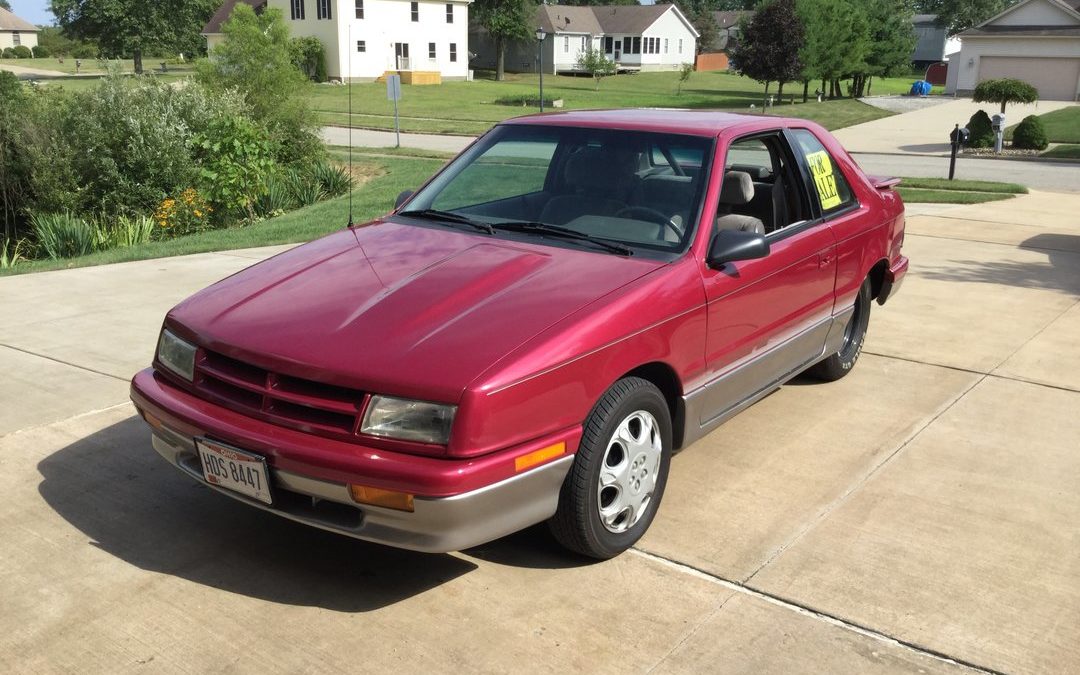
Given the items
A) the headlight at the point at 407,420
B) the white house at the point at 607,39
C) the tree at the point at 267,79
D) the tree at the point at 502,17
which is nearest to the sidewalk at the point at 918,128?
the tree at the point at 267,79

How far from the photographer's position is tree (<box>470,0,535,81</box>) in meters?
68.0

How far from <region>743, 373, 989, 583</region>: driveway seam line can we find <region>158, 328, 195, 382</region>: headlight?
2.30 m

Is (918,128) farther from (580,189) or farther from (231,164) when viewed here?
(580,189)

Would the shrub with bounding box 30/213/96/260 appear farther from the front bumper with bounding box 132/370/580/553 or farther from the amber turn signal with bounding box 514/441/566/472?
the amber turn signal with bounding box 514/441/566/472

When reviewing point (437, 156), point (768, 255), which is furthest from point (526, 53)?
point (768, 255)

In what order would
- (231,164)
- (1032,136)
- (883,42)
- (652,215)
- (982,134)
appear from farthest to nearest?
(883,42) < (982,134) < (1032,136) < (231,164) < (652,215)

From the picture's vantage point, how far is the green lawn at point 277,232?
10055 mm

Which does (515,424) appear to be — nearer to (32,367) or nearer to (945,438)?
(945,438)

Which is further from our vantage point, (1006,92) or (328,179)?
(1006,92)

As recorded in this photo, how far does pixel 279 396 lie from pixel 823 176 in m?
3.47

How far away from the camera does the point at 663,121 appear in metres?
4.96

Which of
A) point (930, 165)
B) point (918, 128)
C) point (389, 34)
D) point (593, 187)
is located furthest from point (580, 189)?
point (389, 34)

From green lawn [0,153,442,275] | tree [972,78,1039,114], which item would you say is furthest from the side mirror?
tree [972,78,1039,114]

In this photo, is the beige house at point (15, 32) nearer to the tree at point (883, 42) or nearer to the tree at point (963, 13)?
the tree at point (883, 42)
